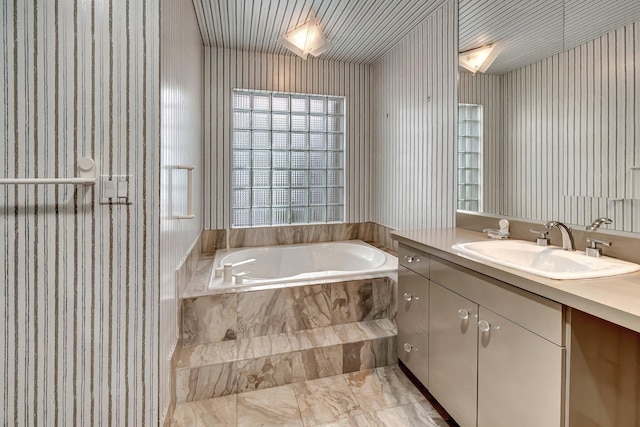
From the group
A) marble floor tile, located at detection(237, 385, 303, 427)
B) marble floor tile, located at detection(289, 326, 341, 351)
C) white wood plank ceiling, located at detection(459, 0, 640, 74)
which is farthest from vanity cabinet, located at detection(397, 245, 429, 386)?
white wood plank ceiling, located at detection(459, 0, 640, 74)

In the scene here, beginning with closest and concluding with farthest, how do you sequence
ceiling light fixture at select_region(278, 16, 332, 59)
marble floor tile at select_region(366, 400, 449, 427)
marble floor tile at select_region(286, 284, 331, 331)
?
1. marble floor tile at select_region(366, 400, 449, 427)
2. marble floor tile at select_region(286, 284, 331, 331)
3. ceiling light fixture at select_region(278, 16, 332, 59)

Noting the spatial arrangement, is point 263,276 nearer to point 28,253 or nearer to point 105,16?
point 28,253

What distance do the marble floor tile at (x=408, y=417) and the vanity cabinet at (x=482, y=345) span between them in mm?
132

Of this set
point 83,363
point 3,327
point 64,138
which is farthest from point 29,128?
point 83,363

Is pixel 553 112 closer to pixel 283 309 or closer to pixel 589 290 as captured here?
pixel 589 290

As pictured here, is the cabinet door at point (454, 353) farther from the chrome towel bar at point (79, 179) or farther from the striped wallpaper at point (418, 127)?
the chrome towel bar at point (79, 179)

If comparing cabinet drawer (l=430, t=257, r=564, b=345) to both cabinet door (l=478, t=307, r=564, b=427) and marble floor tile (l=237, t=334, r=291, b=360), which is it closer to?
cabinet door (l=478, t=307, r=564, b=427)

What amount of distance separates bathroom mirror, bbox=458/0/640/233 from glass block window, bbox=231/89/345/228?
5.13ft

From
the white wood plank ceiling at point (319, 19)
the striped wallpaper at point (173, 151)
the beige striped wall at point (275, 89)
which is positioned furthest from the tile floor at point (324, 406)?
the white wood plank ceiling at point (319, 19)

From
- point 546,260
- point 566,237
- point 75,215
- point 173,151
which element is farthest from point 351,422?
point 173,151

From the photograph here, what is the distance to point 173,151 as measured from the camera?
1.75m

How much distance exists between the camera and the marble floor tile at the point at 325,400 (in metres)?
1.69

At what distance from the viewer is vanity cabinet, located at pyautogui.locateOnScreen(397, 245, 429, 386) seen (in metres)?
1.73

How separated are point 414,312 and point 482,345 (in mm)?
537
